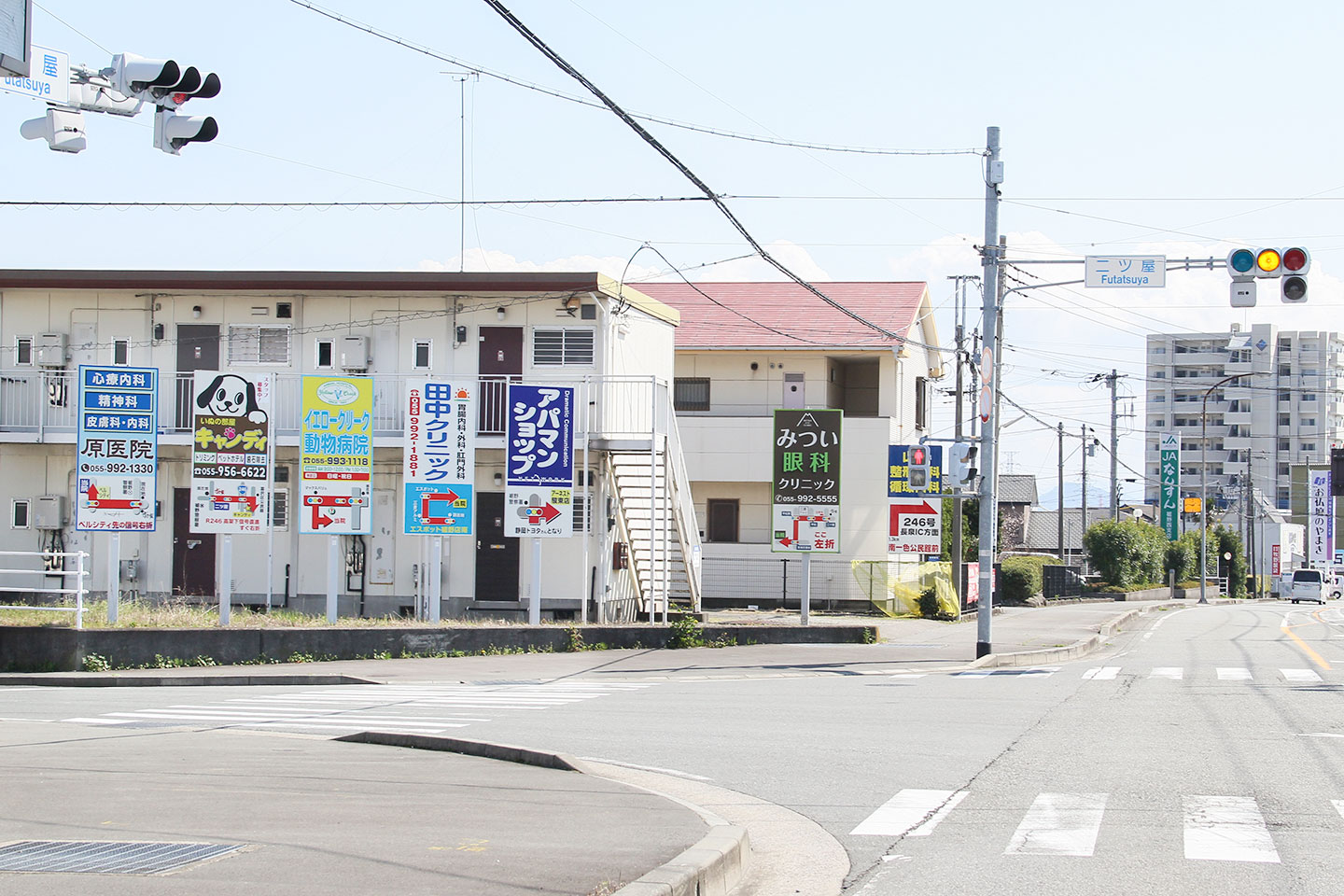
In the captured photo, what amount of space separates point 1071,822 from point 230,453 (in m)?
16.1

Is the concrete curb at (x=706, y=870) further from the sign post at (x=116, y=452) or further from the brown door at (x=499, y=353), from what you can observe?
the brown door at (x=499, y=353)

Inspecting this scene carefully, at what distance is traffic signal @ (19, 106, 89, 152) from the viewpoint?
1182 cm

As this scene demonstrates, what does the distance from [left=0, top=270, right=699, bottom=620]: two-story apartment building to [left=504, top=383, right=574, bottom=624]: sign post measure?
3359 mm

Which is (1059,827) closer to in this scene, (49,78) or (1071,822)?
(1071,822)

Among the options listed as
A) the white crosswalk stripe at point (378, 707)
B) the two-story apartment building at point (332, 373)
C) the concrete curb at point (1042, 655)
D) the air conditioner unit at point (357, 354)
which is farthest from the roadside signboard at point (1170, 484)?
the white crosswalk stripe at point (378, 707)

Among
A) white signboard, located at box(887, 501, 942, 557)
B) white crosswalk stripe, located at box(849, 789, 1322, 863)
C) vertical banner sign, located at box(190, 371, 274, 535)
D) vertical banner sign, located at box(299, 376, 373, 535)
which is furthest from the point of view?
white signboard, located at box(887, 501, 942, 557)

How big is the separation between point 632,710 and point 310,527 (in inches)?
340

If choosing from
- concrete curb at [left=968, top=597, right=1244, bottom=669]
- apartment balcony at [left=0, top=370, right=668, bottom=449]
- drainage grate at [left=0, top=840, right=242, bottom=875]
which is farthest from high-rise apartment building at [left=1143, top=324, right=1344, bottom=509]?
drainage grate at [left=0, top=840, right=242, bottom=875]

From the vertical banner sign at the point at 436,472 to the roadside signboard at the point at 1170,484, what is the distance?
4681 cm

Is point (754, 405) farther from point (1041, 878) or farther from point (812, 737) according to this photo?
point (1041, 878)

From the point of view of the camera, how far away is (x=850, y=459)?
35906mm

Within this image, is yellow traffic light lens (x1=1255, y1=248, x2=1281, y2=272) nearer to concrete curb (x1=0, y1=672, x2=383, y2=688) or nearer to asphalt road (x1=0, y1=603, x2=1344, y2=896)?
asphalt road (x1=0, y1=603, x2=1344, y2=896)

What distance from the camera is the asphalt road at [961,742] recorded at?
753 cm

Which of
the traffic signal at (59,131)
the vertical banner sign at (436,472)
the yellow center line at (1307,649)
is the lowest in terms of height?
the yellow center line at (1307,649)
